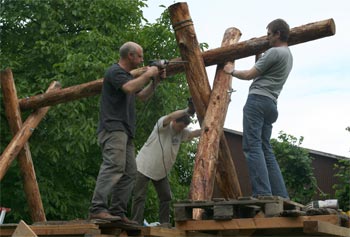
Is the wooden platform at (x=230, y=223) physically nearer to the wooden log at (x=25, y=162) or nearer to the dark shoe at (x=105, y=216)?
the dark shoe at (x=105, y=216)

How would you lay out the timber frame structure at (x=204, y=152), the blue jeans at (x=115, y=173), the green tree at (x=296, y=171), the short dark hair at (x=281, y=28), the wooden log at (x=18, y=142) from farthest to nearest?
the green tree at (x=296, y=171)
the wooden log at (x=18, y=142)
the short dark hair at (x=281, y=28)
the blue jeans at (x=115, y=173)
the timber frame structure at (x=204, y=152)

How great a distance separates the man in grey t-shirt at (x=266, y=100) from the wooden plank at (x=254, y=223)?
62 cm

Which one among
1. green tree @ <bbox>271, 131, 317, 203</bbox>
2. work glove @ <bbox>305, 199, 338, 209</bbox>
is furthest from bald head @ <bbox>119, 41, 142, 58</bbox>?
green tree @ <bbox>271, 131, 317, 203</bbox>

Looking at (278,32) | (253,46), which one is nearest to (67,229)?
(278,32)

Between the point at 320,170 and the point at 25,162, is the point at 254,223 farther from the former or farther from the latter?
the point at 320,170

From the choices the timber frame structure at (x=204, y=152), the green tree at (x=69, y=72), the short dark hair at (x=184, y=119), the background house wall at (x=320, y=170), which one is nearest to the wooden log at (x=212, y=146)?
the timber frame structure at (x=204, y=152)

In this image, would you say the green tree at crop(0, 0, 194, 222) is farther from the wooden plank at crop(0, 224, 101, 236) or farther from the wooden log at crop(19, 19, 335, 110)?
the wooden plank at crop(0, 224, 101, 236)

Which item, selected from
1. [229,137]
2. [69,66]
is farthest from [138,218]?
Result: [229,137]

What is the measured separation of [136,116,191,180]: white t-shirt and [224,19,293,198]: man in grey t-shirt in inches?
55.9

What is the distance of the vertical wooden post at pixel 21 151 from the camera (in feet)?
31.9

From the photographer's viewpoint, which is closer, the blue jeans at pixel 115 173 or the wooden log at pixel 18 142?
the blue jeans at pixel 115 173

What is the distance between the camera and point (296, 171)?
1756 centimetres

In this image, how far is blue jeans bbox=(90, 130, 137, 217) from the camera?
5848 millimetres

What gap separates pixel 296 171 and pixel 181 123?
1033 cm
